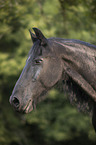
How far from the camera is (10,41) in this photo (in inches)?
494

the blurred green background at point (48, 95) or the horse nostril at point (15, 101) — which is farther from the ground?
the horse nostril at point (15, 101)

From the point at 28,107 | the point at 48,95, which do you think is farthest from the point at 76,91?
the point at 48,95

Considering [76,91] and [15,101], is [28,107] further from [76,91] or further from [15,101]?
[76,91]

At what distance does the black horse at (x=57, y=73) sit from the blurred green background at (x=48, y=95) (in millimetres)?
4656

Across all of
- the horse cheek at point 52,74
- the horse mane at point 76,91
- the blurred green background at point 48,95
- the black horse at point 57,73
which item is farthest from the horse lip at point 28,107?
the blurred green background at point 48,95

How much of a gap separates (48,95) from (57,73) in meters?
7.01

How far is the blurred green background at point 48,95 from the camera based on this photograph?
28.9 feet

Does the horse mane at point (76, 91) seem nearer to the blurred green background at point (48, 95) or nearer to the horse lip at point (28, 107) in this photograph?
the horse lip at point (28, 107)

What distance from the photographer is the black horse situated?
245 centimetres

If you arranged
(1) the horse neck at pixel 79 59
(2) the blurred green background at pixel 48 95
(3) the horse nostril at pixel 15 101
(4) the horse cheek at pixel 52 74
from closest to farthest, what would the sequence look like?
(3) the horse nostril at pixel 15 101 < (4) the horse cheek at pixel 52 74 < (1) the horse neck at pixel 79 59 < (2) the blurred green background at pixel 48 95

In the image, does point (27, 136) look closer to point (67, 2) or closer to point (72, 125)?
point (72, 125)

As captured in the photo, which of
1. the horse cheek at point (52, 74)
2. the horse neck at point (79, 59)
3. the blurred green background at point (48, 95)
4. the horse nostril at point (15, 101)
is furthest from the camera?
the blurred green background at point (48, 95)

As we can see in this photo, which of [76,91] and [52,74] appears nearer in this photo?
[52,74]

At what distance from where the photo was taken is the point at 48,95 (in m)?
9.52
